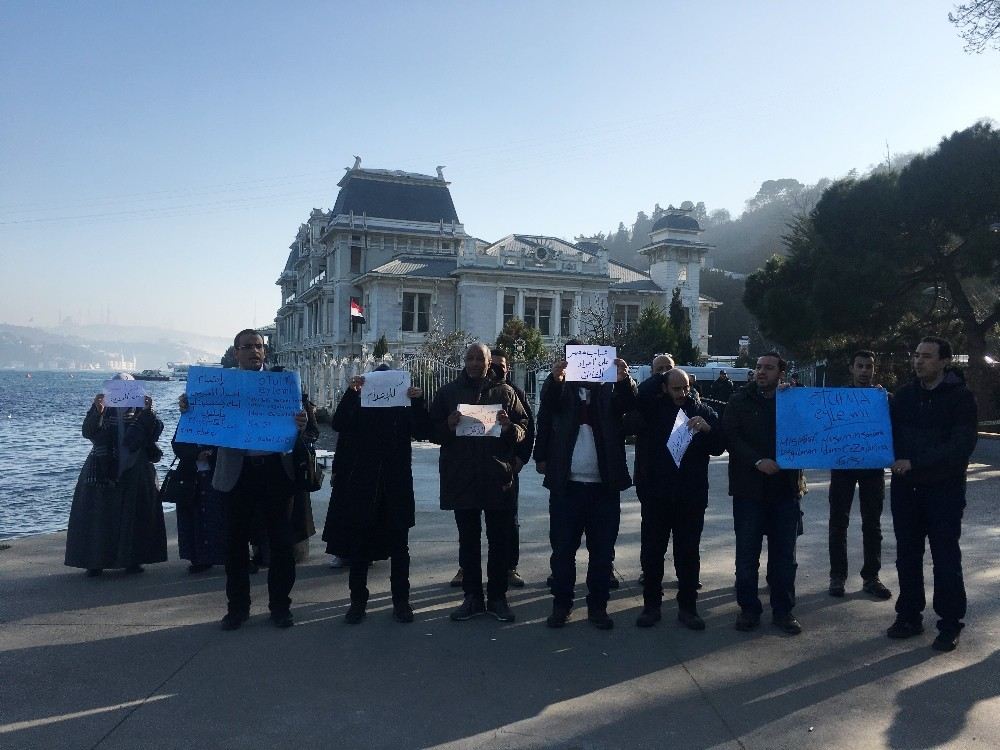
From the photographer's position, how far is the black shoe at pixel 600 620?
5.20 meters

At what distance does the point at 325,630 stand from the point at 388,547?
68 centimetres

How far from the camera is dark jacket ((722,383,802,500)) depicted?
5.28m

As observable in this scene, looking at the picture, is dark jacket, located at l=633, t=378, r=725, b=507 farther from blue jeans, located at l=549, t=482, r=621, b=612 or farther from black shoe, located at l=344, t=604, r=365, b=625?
black shoe, located at l=344, t=604, r=365, b=625

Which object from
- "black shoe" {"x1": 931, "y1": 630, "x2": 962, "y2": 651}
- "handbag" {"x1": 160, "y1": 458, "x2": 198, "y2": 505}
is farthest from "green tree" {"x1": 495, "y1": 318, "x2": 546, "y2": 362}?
"black shoe" {"x1": 931, "y1": 630, "x2": 962, "y2": 651}

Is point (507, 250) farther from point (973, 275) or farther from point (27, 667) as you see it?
point (27, 667)

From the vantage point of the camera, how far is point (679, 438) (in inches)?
209

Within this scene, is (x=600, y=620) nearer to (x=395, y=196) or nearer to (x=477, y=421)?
(x=477, y=421)

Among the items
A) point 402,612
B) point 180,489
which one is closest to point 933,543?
point 402,612

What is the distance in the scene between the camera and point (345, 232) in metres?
55.5

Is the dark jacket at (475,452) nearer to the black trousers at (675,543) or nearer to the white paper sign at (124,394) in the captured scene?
the black trousers at (675,543)

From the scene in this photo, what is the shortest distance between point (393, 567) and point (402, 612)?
313 millimetres

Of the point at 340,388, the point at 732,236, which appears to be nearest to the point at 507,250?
the point at 340,388

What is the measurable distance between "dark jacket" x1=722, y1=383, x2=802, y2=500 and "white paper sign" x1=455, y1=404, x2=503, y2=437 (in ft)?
5.32

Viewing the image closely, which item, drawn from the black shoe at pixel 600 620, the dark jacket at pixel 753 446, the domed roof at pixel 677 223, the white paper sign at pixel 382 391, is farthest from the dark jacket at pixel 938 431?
the domed roof at pixel 677 223
